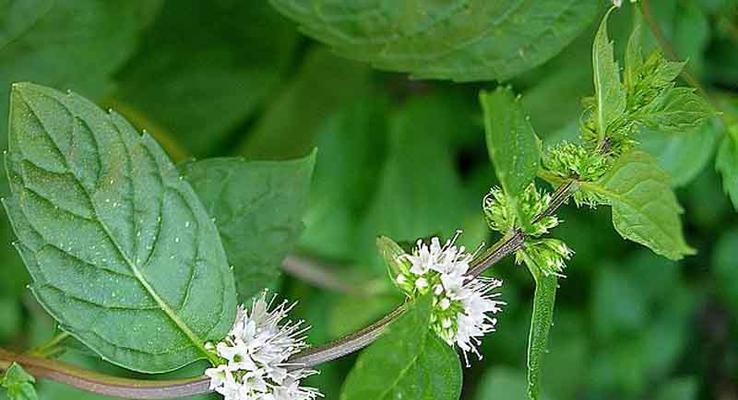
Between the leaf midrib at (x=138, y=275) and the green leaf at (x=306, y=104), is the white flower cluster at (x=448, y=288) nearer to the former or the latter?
the leaf midrib at (x=138, y=275)

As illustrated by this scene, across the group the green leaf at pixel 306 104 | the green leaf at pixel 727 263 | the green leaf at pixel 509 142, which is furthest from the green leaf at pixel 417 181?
the green leaf at pixel 509 142

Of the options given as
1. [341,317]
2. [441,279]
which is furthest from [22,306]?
[441,279]

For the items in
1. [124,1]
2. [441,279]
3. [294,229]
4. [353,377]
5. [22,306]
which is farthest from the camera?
[22,306]

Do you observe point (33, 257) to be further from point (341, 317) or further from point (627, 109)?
point (341, 317)

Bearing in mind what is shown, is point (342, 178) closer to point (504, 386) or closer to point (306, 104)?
point (306, 104)

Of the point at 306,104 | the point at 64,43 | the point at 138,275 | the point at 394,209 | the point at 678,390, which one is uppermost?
the point at 64,43

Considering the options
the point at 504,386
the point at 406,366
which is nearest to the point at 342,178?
the point at 504,386

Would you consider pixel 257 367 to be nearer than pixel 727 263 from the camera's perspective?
Yes
